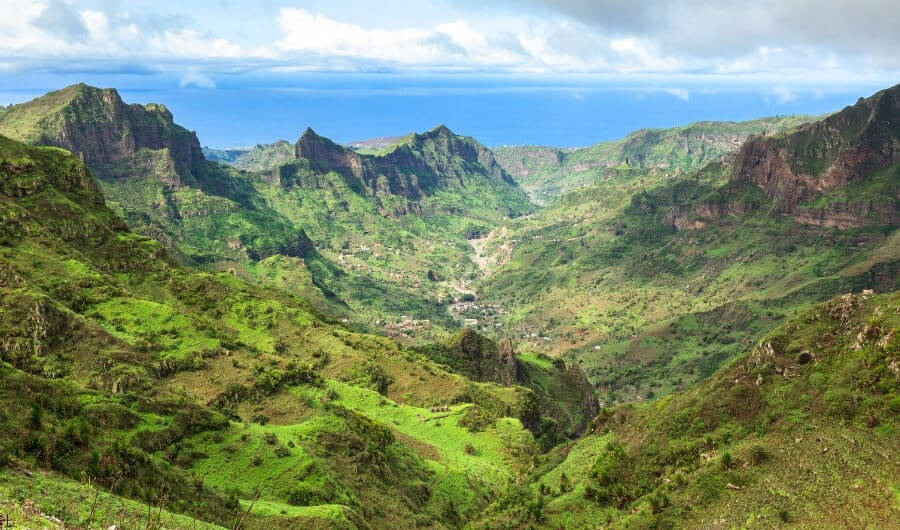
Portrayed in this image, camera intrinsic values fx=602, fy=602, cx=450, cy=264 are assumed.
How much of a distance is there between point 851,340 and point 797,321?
23.7 feet

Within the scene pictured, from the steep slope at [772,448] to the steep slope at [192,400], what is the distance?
1949cm

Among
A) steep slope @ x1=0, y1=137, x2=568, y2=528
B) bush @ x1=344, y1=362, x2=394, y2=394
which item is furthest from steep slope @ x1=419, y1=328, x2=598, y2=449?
bush @ x1=344, y1=362, x2=394, y2=394

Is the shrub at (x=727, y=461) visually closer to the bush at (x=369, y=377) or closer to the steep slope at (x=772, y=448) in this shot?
the steep slope at (x=772, y=448)

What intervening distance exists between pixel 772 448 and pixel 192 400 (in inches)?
2327

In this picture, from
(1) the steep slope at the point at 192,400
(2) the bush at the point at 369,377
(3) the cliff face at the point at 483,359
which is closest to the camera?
(1) the steep slope at the point at 192,400

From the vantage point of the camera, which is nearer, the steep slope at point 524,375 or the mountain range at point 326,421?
the mountain range at point 326,421

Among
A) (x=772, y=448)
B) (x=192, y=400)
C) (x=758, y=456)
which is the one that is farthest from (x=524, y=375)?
(x=758, y=456)

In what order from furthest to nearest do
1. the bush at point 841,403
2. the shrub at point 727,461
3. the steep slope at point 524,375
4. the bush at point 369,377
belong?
the steep slope at point 524,375 → the bush at point 369,377 → the shrub at point 727,461 → the bush at point 841,403

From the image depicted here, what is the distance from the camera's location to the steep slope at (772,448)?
40.7 m

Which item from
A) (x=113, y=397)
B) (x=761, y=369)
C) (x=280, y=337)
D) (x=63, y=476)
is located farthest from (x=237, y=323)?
(x=761, y=369)

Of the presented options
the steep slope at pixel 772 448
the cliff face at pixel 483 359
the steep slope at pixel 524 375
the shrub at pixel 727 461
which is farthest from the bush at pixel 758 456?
the cliff face at pixel 483 359

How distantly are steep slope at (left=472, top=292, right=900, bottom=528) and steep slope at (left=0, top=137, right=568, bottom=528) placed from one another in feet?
63.9

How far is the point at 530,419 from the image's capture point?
111m

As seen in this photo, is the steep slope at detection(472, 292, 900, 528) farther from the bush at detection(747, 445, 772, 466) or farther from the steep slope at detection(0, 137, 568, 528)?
the steep slope at detection(0, 137, 568, 528)
